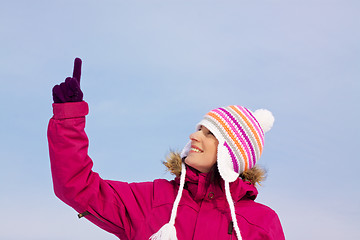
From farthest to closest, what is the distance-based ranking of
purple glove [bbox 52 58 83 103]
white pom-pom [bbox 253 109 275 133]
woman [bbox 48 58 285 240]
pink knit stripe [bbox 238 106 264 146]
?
white pom-pom [bbox 253 109 275 133] → pink knit stripe [bbox 238 106 264 146] → woman [bbox 48 58 285 240] → purple glove [bbox 52 58 83 103]

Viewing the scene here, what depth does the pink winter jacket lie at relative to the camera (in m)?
3.06

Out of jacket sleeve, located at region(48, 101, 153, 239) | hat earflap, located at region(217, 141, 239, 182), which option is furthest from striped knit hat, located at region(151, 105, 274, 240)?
jacket sleeve, located at region(48, 101, 153, 239)

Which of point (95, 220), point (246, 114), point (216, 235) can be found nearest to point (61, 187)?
point (95, 220)

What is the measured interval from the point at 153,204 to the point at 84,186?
487 millimetres

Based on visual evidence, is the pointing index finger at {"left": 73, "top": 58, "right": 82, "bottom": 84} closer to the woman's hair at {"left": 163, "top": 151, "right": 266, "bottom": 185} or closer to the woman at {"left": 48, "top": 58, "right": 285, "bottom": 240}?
the woman at {"left": 48, "top": 58, "right": 285, "bottom": 240}

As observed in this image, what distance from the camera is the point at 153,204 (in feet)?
11.1

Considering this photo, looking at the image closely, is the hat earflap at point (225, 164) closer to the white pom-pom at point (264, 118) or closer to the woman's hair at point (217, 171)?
the woman's hair at point (217, 171)

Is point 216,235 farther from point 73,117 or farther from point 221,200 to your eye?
point 73,117

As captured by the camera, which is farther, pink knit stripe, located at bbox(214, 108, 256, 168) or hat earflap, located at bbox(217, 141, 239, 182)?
pink knit stripe, located at bbox(214, 108, 256, 168)

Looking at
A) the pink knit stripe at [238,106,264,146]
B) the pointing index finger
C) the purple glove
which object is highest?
the pointing index finger

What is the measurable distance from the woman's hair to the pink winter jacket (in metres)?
0.07

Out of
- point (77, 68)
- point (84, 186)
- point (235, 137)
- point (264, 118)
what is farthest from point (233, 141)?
point (77, 68)

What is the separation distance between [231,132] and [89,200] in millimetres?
1004

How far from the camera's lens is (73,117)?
2955 mm
